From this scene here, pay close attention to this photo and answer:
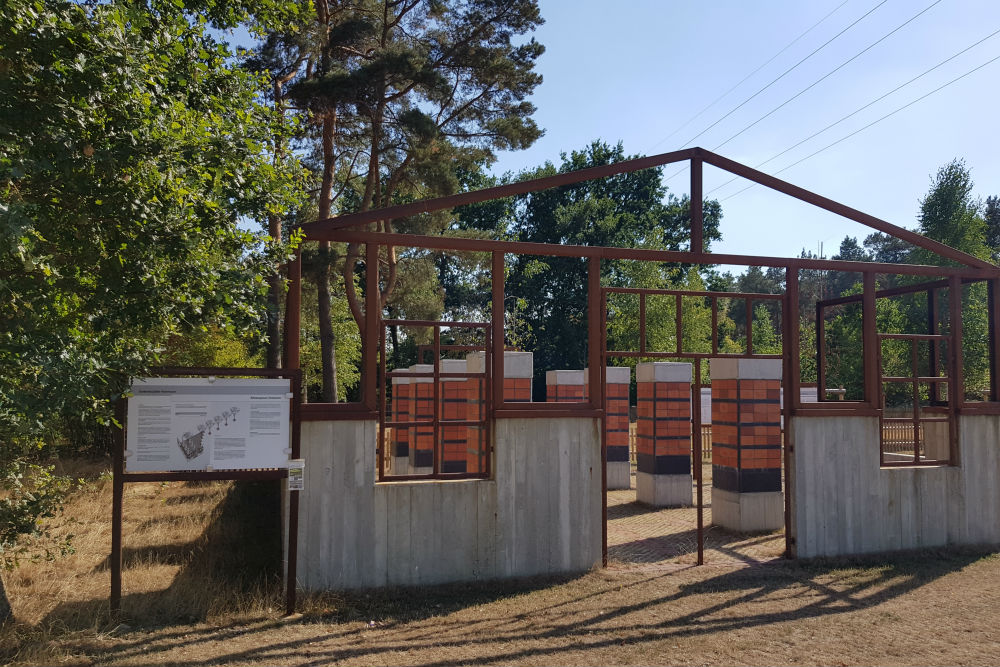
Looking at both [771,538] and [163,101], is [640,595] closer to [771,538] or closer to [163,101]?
[771,538]

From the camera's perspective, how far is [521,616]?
6770mm

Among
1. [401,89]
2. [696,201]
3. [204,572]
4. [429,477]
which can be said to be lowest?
[204,572]

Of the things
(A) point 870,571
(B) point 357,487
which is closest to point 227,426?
(B) point 357,487

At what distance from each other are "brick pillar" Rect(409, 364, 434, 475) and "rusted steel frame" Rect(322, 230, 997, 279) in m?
5.67

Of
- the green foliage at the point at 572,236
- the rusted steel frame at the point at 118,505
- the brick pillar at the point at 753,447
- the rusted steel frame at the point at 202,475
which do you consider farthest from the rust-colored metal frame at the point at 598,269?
the green foliage at the point at 572,236

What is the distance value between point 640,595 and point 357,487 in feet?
10.1

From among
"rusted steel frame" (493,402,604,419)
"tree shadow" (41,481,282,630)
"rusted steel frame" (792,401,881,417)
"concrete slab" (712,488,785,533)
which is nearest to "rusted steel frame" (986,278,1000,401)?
"rusted steel frame" (792,401,881,417)

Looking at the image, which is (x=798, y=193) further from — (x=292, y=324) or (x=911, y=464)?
(x=292, y=324)

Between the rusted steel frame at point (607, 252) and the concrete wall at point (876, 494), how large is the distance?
Answer: 6.50ft

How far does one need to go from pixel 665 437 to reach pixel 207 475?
29.6 ft

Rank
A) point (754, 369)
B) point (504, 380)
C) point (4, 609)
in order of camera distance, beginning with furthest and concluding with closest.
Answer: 1. point (504, 380)
2. point (754, 369)
3. point (4, 609)

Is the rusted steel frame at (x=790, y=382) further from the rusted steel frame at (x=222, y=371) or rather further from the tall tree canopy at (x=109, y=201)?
the tall tree canopy at (x=109, y=201)

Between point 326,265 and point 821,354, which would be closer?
point 821,354

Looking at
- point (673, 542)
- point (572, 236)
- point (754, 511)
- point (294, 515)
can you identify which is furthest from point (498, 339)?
point (572, 236)
